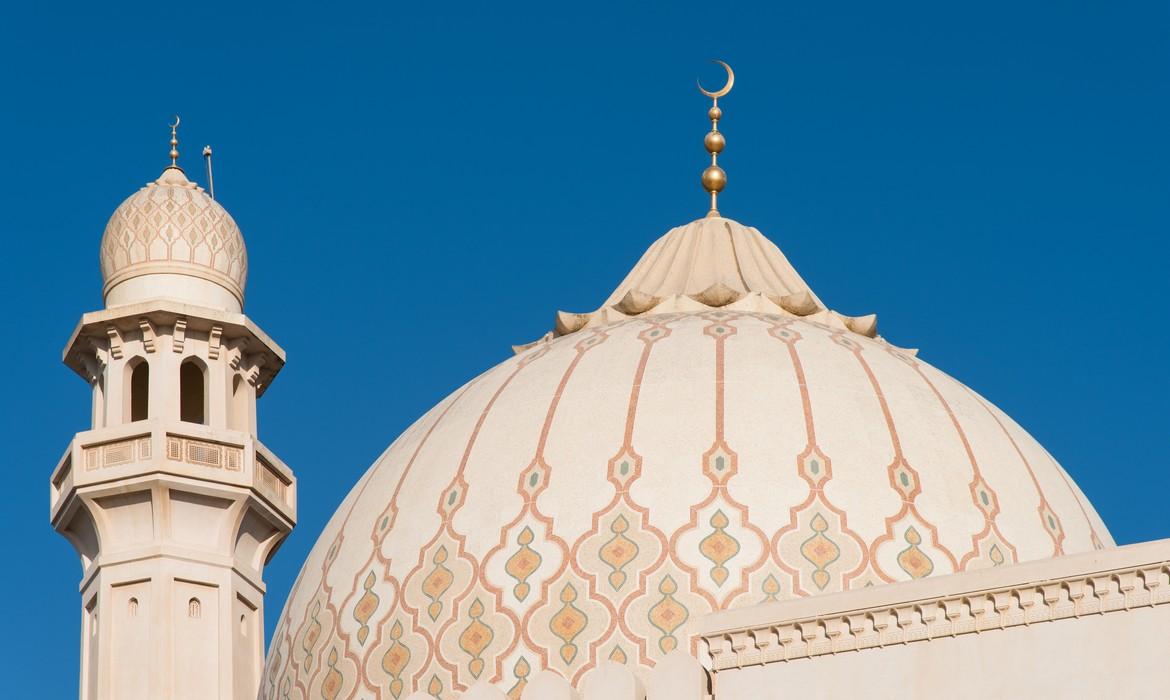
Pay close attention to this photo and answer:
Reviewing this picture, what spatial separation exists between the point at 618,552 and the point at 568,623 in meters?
0.39

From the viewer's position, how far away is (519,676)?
36.0ft

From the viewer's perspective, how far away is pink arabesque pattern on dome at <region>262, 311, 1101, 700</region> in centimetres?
1105

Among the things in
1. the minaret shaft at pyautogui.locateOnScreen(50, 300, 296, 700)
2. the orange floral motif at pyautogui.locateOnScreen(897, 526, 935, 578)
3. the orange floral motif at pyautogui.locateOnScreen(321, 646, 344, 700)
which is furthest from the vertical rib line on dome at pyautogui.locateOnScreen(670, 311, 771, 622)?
the minaret shaft at pyautogui.locateOnScreen(50, 300, 296, 700)

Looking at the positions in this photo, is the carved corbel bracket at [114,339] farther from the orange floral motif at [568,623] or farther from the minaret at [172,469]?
the orange floral motif at [568,623]

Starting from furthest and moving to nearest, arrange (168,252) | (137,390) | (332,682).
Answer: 1. (137,390)
2. (168,252)
3. (332,682)

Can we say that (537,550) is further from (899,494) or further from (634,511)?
(899,494)

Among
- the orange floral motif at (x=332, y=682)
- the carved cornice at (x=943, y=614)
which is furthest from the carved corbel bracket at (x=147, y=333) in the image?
the carved cornice at (x=943, y=614)

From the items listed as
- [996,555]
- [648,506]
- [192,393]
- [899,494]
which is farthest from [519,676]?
[192,393]

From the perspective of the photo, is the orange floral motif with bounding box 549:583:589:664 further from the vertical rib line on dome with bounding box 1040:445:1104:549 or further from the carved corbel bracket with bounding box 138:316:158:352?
the carved corbel bracket with bounding box 138:316:158:352

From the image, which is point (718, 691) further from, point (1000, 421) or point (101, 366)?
point (101, 366)

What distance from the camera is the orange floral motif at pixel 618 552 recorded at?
1109cm

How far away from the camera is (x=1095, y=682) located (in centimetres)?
893

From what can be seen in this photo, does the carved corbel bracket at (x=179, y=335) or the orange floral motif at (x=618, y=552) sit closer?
the orange floral motif at (x=618, y=552)

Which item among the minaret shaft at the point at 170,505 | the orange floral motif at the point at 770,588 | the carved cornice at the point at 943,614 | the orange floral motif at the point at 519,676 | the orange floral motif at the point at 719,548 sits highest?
the minaret shaft at the point at 170,505
